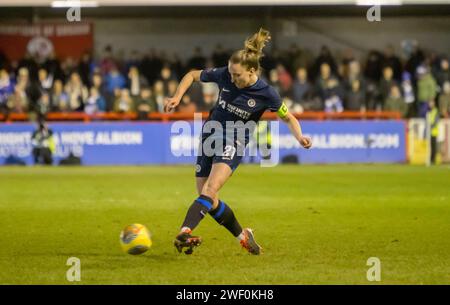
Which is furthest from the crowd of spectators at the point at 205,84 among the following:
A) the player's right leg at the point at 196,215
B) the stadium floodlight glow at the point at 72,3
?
the player's right leg at the point at 196,215

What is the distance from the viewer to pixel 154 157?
24.8m

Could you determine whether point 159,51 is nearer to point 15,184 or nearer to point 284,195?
point 15,184

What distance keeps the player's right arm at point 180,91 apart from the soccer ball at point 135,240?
50.1 inches

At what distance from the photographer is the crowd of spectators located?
83.8ft

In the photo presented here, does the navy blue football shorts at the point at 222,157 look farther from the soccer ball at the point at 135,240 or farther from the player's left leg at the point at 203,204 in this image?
the soccer ball at the point at 135,240

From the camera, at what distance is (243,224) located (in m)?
12.3

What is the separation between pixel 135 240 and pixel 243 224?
10.8 feet

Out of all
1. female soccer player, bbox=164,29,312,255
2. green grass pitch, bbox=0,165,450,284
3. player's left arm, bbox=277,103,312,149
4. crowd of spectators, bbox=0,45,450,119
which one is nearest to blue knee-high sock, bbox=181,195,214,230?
female soccer player, bbox=164,29,312,255

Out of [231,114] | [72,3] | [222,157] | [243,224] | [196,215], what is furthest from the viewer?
[72,3]

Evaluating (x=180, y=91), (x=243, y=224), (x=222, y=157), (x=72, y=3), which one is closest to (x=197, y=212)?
(x=222, y=157)

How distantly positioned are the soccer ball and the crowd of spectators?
1580 cm

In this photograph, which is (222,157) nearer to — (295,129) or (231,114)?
(231,114)

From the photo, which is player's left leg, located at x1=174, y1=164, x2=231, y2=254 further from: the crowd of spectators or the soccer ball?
the crowd of spectators

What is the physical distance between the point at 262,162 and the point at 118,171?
439 cm
